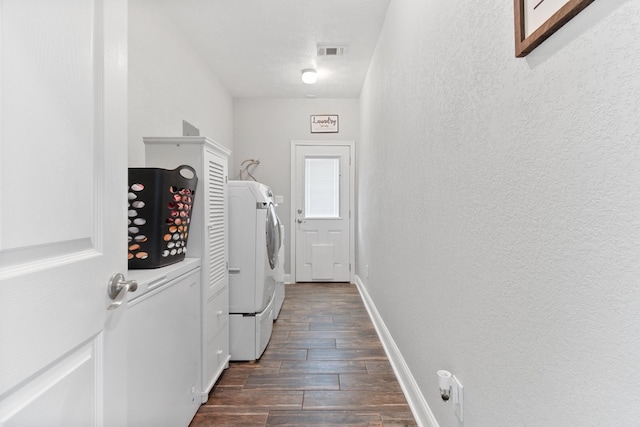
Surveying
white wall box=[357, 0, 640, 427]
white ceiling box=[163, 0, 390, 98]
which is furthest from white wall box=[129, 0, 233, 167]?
white wall box=[357, 0, 640, 427]

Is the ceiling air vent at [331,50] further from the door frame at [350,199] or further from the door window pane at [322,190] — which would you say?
the door window pane at [322,190]

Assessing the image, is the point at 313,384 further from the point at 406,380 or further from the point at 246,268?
the point at 246,268

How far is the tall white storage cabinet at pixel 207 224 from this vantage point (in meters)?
1.66

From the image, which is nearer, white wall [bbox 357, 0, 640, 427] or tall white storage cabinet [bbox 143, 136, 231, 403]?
white wall [bbox 357, 0, 640, 427]

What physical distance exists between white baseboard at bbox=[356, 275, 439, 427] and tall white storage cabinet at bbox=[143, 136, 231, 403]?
1114 mm

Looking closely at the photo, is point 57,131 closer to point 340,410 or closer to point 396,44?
point 340,410

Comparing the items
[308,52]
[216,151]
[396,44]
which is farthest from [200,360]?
[308,52]

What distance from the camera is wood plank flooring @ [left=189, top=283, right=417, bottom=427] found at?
5.29 ft

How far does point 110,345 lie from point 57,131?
20.2 inches

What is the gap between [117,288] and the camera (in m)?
0.77

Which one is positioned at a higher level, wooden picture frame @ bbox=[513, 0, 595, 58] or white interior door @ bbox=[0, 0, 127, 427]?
wooden picture frame @ bbox=[513, 0, 595, 58]

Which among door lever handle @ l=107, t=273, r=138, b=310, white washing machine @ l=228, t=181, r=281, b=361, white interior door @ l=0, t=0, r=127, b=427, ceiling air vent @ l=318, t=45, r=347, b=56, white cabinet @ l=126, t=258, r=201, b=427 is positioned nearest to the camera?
Result: white interior door @ l=0, t=0, r=127, b=427

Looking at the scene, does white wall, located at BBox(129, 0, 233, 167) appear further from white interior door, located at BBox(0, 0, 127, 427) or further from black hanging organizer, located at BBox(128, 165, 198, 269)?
white interior door, located at BBox(0, 0, 127, 427)

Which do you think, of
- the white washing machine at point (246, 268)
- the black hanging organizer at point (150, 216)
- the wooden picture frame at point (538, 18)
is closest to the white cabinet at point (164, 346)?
the black hanging organizer at point (150, 216)
